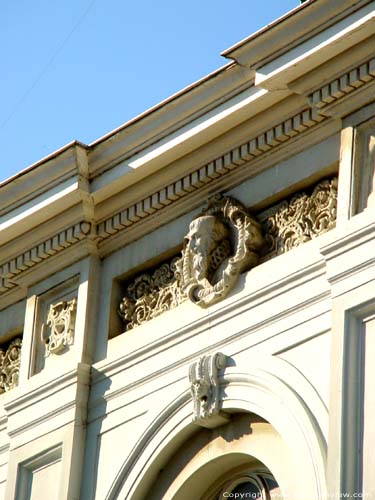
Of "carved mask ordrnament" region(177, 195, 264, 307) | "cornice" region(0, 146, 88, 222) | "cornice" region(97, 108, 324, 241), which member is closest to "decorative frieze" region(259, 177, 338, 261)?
"carved mask ordrnament" region(177, 195, 264, 307)

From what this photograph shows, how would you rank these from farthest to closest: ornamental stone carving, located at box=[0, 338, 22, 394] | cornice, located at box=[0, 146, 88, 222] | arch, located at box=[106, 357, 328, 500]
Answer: ornamental stone carving, located at box=[0, 338, 22, 394] < cornice, located at box=[0, 146, 88, 222] < arch, located at box=[106, 357, 328, 500]

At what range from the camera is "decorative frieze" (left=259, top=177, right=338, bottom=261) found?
14.3 m

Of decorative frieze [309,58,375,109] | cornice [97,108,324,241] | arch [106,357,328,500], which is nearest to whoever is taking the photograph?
arch [106,357,328,500]

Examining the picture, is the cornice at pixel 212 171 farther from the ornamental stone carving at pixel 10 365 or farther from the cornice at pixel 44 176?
the ornamental stone carving at pixel 10 365

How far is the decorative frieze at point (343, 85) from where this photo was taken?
14.0m

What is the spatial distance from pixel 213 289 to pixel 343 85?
5.61 feet

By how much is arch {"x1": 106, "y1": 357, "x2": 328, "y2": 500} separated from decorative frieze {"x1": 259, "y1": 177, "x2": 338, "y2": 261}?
87 centimetres

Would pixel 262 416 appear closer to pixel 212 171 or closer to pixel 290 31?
pixel 212 171

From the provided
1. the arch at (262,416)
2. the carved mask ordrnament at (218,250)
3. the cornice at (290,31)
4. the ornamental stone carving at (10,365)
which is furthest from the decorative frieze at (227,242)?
the ornamental stone carving at (10,365)

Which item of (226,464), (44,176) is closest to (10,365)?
(44,176)

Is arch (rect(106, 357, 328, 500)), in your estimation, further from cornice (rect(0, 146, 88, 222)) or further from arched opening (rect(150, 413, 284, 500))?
cornice (rect(0, 146, 88, 222))

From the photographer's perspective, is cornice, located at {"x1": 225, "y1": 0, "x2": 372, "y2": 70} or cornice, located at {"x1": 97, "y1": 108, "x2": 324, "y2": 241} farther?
cornice, located at {"x1": 97, "y1": 108, "x2": 324, "y2": 241}

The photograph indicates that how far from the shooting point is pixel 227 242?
14.9 meters

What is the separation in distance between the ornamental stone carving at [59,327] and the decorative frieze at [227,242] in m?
0.59
